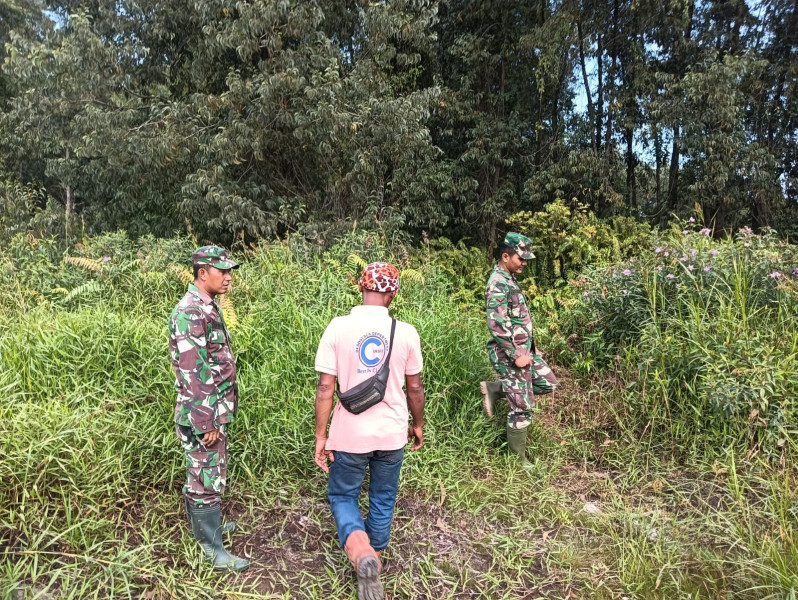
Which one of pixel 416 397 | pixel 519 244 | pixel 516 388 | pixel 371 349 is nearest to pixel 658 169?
pixel 519 244

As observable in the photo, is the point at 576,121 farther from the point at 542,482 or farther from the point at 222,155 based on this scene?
the point at 542,482

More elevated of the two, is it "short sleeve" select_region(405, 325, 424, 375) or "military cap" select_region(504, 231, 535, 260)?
"military cap" select_region(504, 231, 535, 260)

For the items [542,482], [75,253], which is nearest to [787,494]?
[542,482]

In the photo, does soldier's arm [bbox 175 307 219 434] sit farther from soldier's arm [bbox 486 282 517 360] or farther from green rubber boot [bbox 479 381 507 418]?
green rubber boot [bbox 479 381 507 418]

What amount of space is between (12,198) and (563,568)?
41.6ft

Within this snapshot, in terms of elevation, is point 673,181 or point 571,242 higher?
point 673,181

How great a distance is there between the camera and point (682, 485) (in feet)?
11.6

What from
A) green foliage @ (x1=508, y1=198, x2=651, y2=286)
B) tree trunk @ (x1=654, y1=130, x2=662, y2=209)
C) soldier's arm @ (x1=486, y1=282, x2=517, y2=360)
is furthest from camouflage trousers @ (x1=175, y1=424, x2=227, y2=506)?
tree trunk @ (x1=654, y1=130, x2=662, y2=209)

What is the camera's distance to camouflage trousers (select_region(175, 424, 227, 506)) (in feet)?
8.60

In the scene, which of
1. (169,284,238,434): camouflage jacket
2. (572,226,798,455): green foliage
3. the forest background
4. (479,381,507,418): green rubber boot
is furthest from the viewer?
(479,381,507,418): green rubber boot

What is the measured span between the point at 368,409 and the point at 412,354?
347 millimetres

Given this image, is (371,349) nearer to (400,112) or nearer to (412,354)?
(412,354)

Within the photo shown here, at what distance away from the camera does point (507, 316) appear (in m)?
3.75

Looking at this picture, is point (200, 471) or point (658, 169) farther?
point (658, 169)
